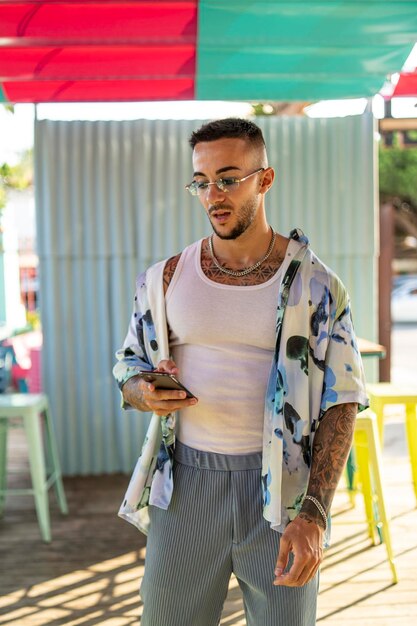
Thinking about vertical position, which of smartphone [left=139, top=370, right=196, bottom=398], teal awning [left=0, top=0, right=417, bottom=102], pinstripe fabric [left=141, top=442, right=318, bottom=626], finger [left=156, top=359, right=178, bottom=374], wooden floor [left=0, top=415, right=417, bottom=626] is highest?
teal awning [left=0, top=0, right=417, bottom=102]

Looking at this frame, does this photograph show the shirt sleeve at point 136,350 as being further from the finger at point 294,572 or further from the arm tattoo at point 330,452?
the finger at point 294,572

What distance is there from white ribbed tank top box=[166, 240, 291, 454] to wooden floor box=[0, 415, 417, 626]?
1661mm

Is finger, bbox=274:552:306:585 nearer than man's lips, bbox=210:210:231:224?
Yes

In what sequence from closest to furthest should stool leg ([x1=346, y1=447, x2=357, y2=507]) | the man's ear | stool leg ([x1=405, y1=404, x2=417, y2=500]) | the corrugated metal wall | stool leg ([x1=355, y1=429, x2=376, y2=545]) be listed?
the man's ear < stool leg ([x1=355, y1=429, x2=376, y2=545]) < stool leg ([x1=405, y1=404, x2=417, y2=500]) < stool leg ([x1=346, y1=447, x2=357, y2=507]) < the corrugated metal wall

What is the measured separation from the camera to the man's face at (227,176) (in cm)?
167

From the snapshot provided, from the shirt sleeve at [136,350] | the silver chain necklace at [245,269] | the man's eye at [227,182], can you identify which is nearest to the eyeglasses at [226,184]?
the man's eye at [227,182]

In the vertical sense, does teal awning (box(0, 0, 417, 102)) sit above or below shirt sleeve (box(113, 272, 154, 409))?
above

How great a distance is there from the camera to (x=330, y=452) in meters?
1.56

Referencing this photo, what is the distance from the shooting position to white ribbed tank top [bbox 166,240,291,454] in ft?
5.37

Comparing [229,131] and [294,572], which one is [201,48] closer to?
[229,131]

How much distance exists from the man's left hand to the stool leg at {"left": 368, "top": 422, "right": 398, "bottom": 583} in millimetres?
2012

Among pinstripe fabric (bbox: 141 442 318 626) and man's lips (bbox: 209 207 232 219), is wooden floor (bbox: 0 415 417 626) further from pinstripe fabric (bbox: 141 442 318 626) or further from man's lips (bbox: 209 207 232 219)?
man's lips (bbox: 209 207 232 219)

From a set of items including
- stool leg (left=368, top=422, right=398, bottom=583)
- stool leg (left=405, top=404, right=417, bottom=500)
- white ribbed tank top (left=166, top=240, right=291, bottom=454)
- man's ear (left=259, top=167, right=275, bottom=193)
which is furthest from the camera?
stool leg (left=405, top=404, right=417, bottom=500)

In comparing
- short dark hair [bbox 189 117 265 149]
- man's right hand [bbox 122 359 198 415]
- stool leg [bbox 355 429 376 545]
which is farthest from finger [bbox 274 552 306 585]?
stool leg [bbox 355 429 376 545]
